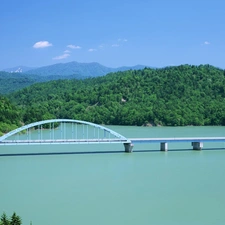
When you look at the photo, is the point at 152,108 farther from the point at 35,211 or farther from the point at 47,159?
the point at 35,211

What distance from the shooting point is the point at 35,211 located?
16672mm

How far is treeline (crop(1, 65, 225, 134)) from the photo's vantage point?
66188 millimetres

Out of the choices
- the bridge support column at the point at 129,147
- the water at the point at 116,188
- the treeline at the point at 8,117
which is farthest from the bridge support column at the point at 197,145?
the treeline at the point at 8,117

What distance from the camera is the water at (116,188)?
52.9 feet

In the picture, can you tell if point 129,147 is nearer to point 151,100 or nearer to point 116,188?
point 116,188

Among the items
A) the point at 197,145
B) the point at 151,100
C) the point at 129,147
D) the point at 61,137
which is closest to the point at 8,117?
the point at 61,137

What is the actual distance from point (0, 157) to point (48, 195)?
10721 mm

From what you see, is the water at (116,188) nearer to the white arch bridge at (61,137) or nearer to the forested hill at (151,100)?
the white arch bridge at (61,137)

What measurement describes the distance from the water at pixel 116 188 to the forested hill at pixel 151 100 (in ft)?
102

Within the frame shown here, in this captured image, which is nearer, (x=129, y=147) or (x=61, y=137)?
(x=129, y=147)

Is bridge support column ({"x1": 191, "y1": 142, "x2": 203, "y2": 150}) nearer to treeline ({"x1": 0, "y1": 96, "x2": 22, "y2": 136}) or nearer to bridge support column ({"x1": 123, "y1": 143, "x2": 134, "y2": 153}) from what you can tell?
bridge support column ({"x1": 123, "y1": 143, "x2": 134, "y2": 153})

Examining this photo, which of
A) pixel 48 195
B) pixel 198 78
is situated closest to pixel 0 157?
pixel 48 195

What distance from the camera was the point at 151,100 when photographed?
74250 mm

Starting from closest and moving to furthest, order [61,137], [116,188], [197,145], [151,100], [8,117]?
[116,188] < [197,145] < [61,137] < [8,117] < [151,100]
